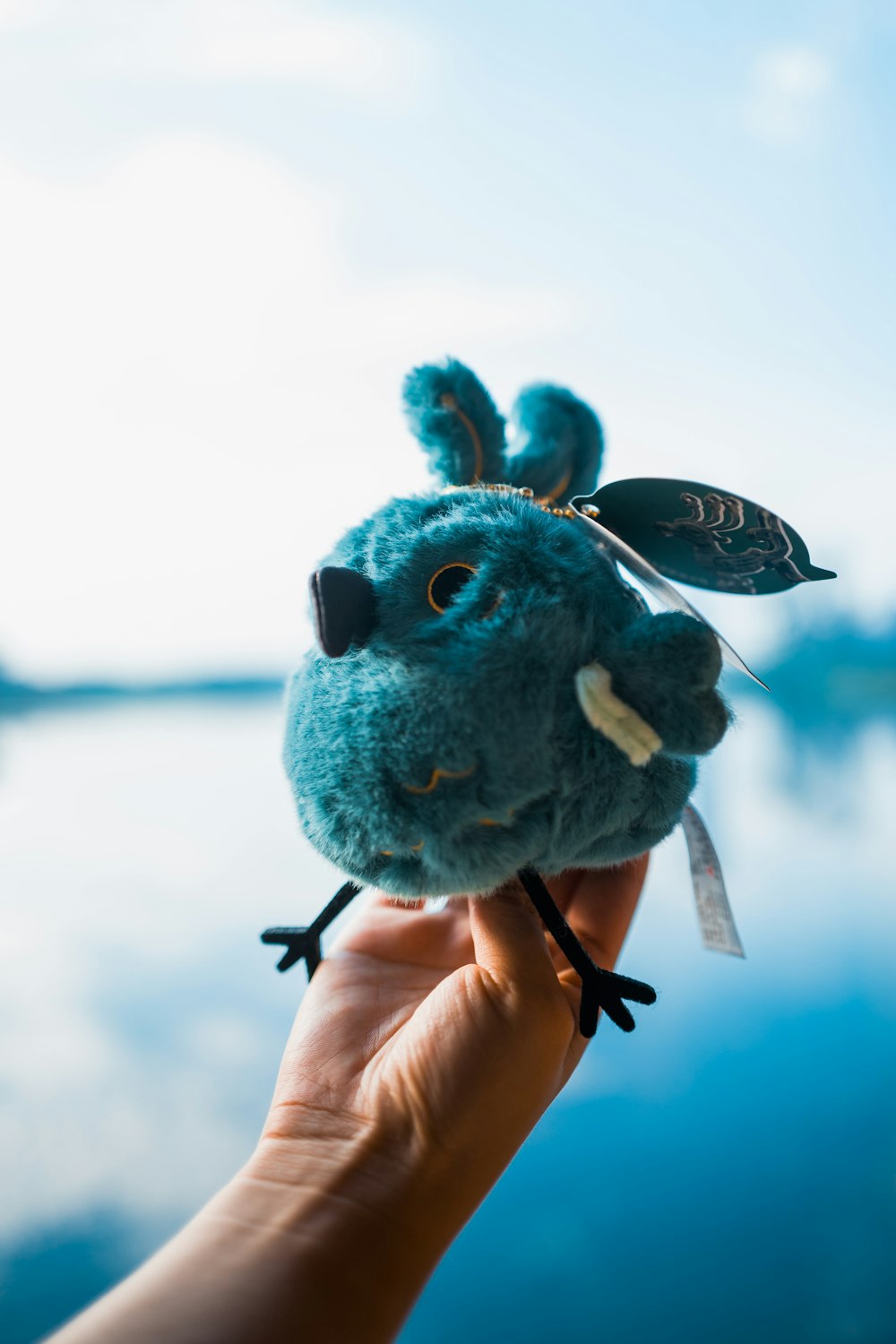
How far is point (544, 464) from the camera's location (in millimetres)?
593

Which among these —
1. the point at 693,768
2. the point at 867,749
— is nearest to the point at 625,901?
the point at 693,768

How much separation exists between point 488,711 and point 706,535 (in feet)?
0.58

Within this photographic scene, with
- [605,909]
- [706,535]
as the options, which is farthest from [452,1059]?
[706,535]

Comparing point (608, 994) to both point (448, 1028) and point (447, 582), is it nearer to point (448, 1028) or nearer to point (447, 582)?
point (448, 1028)

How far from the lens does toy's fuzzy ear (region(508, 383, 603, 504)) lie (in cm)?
60

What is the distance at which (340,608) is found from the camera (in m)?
0.40

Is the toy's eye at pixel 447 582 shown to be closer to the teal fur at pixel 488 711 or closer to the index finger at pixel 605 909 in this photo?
the teal fur at pixel 488 711

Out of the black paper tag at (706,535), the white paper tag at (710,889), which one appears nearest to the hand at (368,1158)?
the white paper tag at (710,889)

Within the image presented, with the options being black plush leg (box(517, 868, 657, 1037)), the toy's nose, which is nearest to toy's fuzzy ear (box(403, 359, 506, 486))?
the toy's nose

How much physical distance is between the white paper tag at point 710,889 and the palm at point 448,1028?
0.04 m

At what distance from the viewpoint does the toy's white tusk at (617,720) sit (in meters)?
0.38

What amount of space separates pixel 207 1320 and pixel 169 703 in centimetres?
595

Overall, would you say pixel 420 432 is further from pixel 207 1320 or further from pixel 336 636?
pixel 207 1320

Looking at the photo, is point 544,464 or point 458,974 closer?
point 458,974
